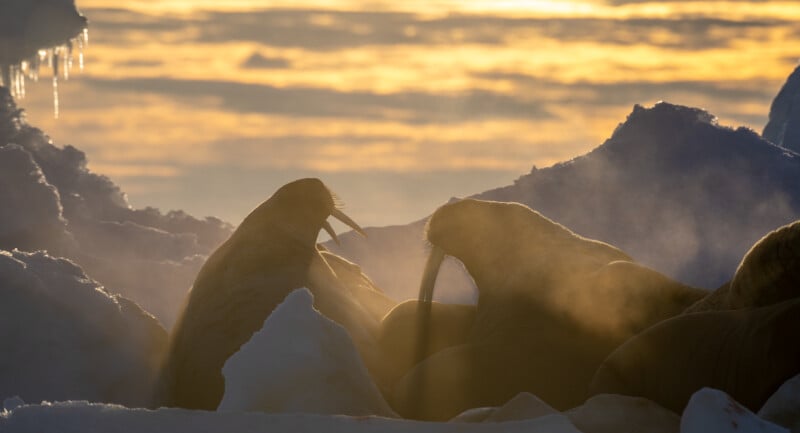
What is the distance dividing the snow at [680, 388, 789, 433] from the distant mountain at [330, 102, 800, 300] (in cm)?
1561

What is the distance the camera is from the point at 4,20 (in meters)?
50.9

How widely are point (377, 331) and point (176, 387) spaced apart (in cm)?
133

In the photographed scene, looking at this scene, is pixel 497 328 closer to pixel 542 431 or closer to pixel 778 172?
pixel 542 431

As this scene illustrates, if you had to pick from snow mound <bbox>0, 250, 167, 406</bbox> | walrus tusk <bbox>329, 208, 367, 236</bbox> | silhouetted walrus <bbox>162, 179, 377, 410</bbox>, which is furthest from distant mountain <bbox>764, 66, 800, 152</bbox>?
snow mound <bbox>0, 250, 167, 406</bbox>

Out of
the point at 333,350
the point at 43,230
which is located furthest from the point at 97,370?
the point at 43,230

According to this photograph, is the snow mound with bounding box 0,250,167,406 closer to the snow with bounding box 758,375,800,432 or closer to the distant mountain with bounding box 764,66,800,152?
the snow with bounding box 758,375,800,432

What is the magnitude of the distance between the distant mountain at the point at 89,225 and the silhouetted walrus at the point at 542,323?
523 inches

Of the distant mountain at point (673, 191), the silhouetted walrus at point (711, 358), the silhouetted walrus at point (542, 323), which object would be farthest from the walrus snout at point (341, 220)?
the distant mountain at point (673, 191)

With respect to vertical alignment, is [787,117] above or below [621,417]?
below

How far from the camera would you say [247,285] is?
24.7 ft

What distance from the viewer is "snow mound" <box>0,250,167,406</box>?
6780 millimetres

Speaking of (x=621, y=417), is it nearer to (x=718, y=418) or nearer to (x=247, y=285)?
(x=718, y=418)

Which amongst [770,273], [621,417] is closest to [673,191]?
[770,273]

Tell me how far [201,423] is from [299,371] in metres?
1.03
